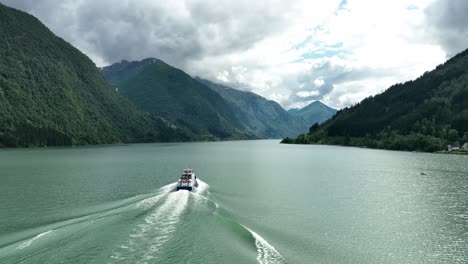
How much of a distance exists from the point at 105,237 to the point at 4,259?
32.6 feet

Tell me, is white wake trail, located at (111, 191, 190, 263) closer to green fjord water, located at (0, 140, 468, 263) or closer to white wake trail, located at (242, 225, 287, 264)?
green fjord water, located at (0, 140, 468, 263)

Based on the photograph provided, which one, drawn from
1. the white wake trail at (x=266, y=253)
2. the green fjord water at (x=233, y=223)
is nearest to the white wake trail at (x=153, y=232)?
the green fjord water at (x=233, y=223)

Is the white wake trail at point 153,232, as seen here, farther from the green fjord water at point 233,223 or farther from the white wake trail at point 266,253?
the white wake trail at point 266,253

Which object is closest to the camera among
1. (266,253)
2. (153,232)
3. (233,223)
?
(266,253)

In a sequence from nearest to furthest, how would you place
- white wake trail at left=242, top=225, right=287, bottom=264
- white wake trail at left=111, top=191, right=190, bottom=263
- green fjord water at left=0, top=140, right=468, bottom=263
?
white wake trail at left=111, top=191, right=190, bottom=263 → white wake trail at left=242, top=225, right=287, bottom=264 → green fjord water at left=0, top=140, right=468, bottom=263

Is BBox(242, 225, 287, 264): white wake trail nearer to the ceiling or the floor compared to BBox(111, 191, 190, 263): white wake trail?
nearer to the floor

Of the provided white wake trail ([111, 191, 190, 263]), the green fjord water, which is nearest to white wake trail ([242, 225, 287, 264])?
the green fjord water

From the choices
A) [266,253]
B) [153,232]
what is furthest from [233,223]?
[153,232]

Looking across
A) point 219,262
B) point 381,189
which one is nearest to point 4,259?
point 219,262

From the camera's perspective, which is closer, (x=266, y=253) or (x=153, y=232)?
(x=266, y=253)

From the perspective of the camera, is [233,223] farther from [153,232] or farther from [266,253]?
[153,232]

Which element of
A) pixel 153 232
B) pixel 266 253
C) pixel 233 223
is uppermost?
pixel 153 232

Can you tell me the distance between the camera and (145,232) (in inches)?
1582

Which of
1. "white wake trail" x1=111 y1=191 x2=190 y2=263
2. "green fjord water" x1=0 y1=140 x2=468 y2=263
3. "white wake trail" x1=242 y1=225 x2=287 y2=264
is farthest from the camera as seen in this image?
"green fjord water" x1=0 y1=140 x2=468 y2=263
